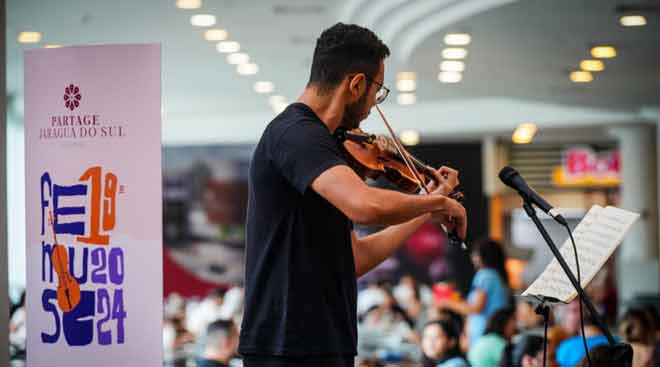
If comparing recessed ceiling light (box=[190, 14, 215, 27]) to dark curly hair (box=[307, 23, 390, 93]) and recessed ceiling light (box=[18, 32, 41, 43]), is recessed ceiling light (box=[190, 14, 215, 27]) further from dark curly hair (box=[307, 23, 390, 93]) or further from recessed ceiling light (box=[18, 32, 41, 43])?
dark curly hair (box=[307, 23, 390, 93])

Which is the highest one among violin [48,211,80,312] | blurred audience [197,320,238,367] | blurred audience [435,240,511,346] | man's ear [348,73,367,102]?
man's ear [348,73,367,102]

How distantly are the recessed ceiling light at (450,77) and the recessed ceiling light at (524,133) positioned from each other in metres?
3.30

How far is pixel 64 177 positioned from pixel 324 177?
1610 millimetres

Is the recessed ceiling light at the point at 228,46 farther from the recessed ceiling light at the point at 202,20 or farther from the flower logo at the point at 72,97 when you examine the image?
the flower logo at the point at 72,97

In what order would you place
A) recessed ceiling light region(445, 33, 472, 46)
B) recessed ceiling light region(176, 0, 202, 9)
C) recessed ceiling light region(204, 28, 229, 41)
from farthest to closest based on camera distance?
1. recessed ceiling light region(204, 28, 229, 41)
2. recessed ceiling light region(445, 33, 472, 46)
3. recessed ceiling light region(176, 0, 202, 9)

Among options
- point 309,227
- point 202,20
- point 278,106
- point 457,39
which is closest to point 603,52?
point 457,39

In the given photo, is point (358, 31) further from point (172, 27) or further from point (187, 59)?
point (187, 59)

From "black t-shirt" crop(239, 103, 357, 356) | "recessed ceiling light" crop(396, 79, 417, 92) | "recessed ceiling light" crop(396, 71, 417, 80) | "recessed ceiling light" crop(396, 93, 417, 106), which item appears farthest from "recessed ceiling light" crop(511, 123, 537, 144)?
"black t-shirt" crop(239, 103, 357, 356)

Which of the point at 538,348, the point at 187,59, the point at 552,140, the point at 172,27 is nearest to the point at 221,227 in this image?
A: the point at 552,140

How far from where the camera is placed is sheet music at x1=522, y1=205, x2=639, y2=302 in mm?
2885

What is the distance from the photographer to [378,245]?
2895 mm

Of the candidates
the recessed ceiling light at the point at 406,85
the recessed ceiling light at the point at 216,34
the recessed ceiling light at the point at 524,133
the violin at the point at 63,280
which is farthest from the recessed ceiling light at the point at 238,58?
the violin at the point at 63,280

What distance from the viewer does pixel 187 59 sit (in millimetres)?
9391

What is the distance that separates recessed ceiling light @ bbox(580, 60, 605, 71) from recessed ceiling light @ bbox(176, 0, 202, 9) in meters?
3.79
